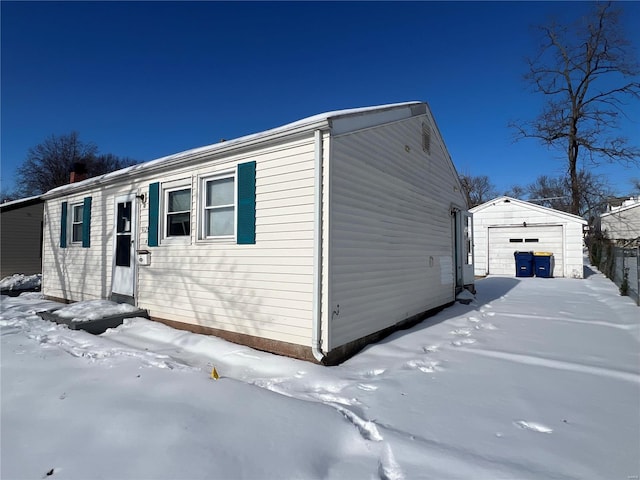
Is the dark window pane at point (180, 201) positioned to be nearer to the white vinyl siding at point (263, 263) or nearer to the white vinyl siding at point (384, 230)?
the white vinyl siding at point (263, 263)

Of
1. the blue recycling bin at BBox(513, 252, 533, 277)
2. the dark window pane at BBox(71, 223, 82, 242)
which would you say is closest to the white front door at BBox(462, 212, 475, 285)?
the blue recycling bin at BBox(513, 252, 533, 277)

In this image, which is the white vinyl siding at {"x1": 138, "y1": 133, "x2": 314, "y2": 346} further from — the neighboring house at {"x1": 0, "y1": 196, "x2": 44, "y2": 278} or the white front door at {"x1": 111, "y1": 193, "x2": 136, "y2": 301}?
the neighboring house at {"x1": 0, "y1": 196, "x2": 44, "y2": 278}

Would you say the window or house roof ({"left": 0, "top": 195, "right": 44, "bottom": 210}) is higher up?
house roof ({"left": 0, "top": 195, "right": 44, "bottom": 210})

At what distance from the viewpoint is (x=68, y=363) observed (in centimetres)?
389

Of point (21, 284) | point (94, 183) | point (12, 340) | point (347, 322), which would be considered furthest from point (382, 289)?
point (21, 284)

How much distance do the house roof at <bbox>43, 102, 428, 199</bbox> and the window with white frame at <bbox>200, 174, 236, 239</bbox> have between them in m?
0.44

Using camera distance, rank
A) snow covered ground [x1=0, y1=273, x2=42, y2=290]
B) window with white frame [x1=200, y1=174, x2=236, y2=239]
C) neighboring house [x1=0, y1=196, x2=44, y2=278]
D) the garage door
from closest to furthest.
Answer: window with white frame [x1=200, y1=174, x2=236, y2=239] → snow covered ground [x1=0, y1=273, x2=42, y2=290] → neighboring house [x1=0, y1=196, x2=44, y2=278] → the garage door

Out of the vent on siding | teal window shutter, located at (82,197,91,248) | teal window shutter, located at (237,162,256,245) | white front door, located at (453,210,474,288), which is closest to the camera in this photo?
teal window shutter, located at (237,162,256,245)

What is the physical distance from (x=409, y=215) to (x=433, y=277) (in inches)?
75.8

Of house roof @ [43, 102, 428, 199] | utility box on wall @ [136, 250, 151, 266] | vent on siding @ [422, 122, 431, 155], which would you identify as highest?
vent on siding @ [422, 122, 431, 155]

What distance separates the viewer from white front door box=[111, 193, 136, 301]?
677 centimetres

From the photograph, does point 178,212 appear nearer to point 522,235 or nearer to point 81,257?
point 81,257

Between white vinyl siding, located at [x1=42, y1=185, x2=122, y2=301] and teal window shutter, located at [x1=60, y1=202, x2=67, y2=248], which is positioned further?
teal window shutter, located at [x1=60, y1=202, x2=67, y2=248]

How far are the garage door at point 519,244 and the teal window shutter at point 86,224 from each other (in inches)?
621
